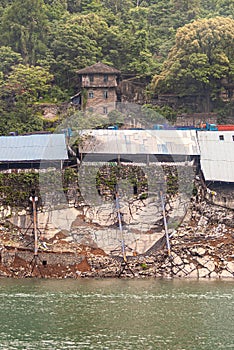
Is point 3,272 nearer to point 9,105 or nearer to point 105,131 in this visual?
point 105,131

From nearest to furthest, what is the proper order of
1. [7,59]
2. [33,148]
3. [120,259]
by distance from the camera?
[120,259] < [33,148] < [7,59]

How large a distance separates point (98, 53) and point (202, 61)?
27.7ft

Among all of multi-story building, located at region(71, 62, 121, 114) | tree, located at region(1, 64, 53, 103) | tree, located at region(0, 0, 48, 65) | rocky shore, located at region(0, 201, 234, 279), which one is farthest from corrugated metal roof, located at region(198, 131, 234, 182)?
tree, located at region(0, 0, 48, 65)

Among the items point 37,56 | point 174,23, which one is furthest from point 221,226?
point 174,23

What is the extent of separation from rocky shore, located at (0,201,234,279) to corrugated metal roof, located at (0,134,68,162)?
4.26 m

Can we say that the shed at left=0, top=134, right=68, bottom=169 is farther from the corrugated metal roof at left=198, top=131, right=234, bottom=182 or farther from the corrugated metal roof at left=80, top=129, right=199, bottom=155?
the corrugated metal roof at left=198, top=131, right=234, bottom=182

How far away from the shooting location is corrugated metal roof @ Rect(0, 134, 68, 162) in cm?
4534

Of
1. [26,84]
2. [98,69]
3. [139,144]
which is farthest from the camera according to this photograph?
[26,84]

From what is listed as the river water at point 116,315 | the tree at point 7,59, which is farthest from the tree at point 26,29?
the river water at point 116,315

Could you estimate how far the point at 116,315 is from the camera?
30.9 meters

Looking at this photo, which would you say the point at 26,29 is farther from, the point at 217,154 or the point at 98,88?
the point at 217,154

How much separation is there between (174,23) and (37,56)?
13915 mm

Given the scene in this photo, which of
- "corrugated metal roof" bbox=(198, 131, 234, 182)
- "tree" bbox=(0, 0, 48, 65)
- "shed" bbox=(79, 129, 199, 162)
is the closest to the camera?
"corrugated metal roof" bbox=(198, 131, 234, 182)

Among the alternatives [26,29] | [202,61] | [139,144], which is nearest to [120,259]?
[139,144]
